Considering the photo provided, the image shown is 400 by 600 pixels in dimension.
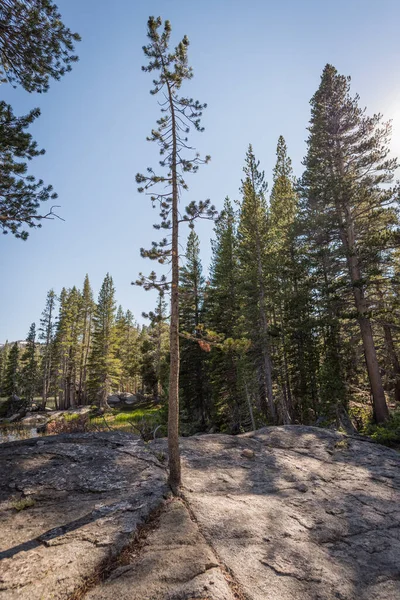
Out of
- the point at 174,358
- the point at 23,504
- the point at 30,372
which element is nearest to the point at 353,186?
the point at 174,358

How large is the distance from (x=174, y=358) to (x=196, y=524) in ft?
11.4

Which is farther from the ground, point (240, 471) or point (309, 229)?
point (309, 229)

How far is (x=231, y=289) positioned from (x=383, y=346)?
483 inches

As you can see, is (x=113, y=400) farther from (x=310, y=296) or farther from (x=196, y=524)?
(x=196, y=524)

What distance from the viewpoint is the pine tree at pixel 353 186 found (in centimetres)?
1602

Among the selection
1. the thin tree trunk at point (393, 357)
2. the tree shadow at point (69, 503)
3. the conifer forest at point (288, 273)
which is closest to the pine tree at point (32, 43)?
the conifer forest at point (288, 273)

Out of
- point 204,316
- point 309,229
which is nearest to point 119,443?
point 309,229

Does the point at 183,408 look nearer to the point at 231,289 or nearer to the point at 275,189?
the point at 231,289

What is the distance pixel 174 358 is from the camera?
24.9 ft

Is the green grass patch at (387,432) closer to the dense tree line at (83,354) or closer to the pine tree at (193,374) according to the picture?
the pine tree at (193,374)

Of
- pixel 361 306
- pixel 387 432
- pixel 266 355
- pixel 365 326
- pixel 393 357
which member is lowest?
pixel 387 432

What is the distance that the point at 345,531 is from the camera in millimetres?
5996

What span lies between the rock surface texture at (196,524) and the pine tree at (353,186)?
8968 mm

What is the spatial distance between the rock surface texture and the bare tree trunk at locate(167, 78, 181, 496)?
1.64 ft
